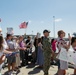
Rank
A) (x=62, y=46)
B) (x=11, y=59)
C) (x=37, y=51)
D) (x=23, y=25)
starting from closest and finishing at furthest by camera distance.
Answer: (x=62, y=46), (x=11, y=59), (x=37, y=51), (x=23, y=25)

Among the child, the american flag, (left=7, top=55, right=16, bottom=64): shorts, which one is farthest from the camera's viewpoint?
the american flag

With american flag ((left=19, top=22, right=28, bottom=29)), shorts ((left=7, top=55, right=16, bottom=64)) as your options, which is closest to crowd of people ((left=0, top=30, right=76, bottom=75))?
shorts ((left=7, top=55, right=16, bottom=64))

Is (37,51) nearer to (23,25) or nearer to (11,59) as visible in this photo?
(11,59)

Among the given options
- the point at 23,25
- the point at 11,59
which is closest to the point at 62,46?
the point at 11,59

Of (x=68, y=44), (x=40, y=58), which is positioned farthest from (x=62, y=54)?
(x=40, y=58)

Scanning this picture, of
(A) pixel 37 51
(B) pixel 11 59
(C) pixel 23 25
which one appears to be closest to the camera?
(B) pixel 11 59

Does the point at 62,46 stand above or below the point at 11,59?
above

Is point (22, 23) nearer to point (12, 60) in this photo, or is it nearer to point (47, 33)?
point (12, 60)

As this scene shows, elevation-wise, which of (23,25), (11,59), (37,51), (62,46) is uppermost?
(23,25)

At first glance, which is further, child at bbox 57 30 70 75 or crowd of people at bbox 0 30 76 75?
child at bbox 57 30 70 75

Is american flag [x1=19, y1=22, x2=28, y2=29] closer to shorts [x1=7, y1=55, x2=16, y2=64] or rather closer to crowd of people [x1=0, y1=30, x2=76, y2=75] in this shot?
crowd of people [x1=0, y1=30, x2=76, y2=75]

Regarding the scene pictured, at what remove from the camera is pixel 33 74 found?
8242 millimetres

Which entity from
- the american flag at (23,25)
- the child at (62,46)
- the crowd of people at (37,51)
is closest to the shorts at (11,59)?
the crowd of people at (37,51)

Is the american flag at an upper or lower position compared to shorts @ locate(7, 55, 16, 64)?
upper
